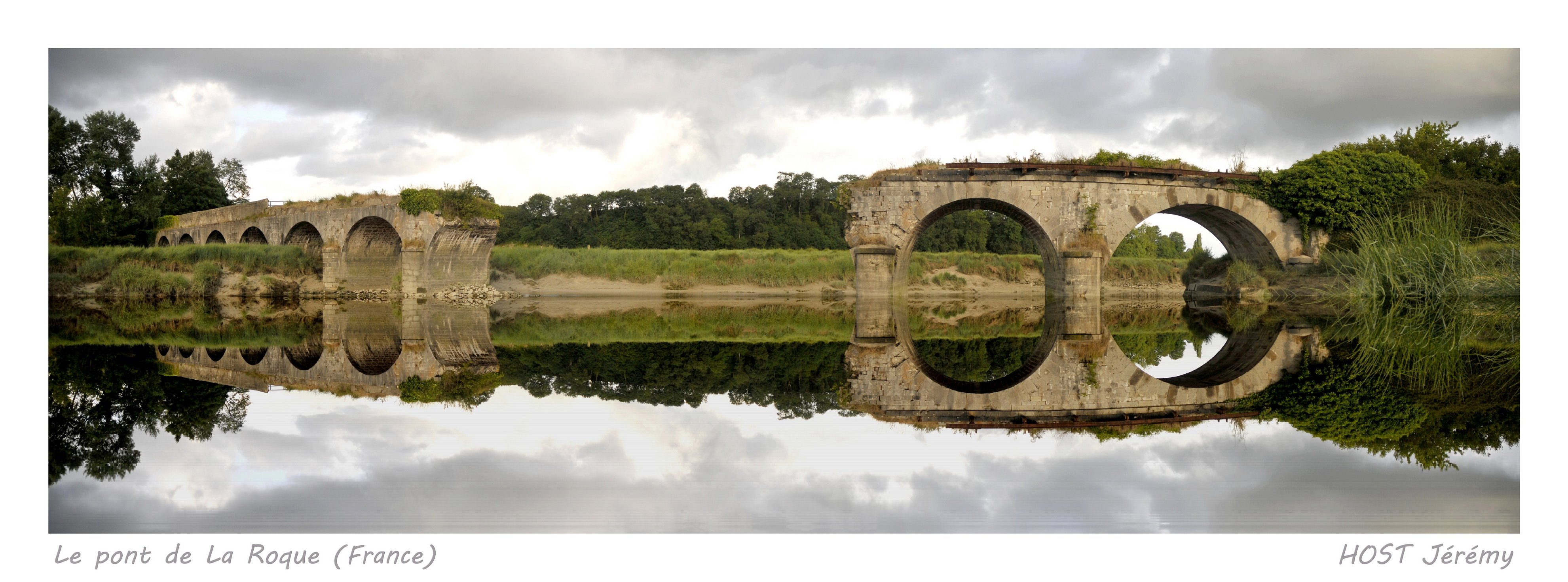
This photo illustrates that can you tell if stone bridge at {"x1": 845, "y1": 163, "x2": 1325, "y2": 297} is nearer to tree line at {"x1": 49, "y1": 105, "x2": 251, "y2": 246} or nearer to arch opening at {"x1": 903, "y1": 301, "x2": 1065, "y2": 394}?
arch opening at {"x1": 903, "y1": 301, "x2": 1065, "y2": 394}

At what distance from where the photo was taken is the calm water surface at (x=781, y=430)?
263 cm

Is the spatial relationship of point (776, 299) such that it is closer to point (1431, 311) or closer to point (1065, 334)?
point (1065, 334)

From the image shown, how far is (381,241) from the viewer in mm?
25188

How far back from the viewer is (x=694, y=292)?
26578mm

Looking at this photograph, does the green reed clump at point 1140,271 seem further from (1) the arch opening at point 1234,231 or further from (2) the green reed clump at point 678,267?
(2) the green reed clump at point 678,267

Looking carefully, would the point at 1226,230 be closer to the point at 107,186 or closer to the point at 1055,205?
the point at 1055,205

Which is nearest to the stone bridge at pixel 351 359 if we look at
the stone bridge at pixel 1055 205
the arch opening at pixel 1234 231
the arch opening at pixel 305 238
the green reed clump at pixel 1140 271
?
the stone bridge at pixel 1055 205

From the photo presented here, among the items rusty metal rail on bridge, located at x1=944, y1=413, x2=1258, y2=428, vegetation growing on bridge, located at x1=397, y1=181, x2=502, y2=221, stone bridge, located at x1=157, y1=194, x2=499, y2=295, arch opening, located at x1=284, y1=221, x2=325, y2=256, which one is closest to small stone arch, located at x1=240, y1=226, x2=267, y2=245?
stone bridge, located at x1=157, y1=194, x2=499, y2=295

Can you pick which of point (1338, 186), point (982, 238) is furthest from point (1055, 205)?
point (982, 238)

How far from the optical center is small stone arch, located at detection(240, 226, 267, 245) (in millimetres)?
30641

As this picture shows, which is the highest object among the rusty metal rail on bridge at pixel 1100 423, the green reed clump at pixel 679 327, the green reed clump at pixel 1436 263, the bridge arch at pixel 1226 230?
the bridge arch at pixel 1226 230

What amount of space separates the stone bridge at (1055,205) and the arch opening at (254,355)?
44.8ft

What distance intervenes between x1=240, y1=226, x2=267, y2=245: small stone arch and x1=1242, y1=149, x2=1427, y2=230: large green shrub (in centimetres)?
3385

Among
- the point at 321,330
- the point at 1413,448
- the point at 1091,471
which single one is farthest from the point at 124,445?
the point at 321,330
